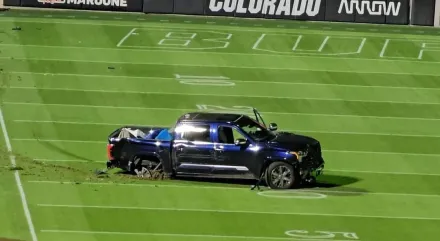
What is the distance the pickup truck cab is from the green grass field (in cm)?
40

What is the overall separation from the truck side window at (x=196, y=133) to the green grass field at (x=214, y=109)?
3.31 feet

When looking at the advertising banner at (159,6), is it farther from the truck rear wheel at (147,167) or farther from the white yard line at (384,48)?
the truck rear wheel at (147,167)

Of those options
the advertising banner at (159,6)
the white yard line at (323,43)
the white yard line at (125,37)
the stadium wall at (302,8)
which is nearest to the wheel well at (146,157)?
Result: the white yard line at (125,37)

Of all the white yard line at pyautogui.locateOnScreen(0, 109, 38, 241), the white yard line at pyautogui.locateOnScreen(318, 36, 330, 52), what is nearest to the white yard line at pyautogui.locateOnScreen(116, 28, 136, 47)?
the white yard line at pyautogui.locateOnScreen(318, 36, 330, 52)

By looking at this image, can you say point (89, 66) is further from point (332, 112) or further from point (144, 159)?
point (144, 159)

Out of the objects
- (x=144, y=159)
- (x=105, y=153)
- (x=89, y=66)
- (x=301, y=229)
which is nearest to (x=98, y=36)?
(x=89, y=66)

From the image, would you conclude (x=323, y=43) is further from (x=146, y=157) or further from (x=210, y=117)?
(x=146, y=157)

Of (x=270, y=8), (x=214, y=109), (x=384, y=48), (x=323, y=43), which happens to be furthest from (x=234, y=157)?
(x=270, y=8)

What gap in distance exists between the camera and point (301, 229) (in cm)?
2148

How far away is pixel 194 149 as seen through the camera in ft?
81.1

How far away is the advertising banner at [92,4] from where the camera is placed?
45.9m

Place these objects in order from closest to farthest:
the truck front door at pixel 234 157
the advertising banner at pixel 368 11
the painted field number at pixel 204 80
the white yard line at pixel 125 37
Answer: the truck front door at pixel 234 157, the painted field number at pixel 204 80, the white yard line at pixel 125 37, the advertising banner at pixel 368 11

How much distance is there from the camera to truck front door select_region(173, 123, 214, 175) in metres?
24.7

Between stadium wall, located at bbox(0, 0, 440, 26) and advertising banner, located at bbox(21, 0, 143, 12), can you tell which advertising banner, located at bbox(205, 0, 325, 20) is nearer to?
stadium wall, located at bbox(0, 0, 440, 26)
